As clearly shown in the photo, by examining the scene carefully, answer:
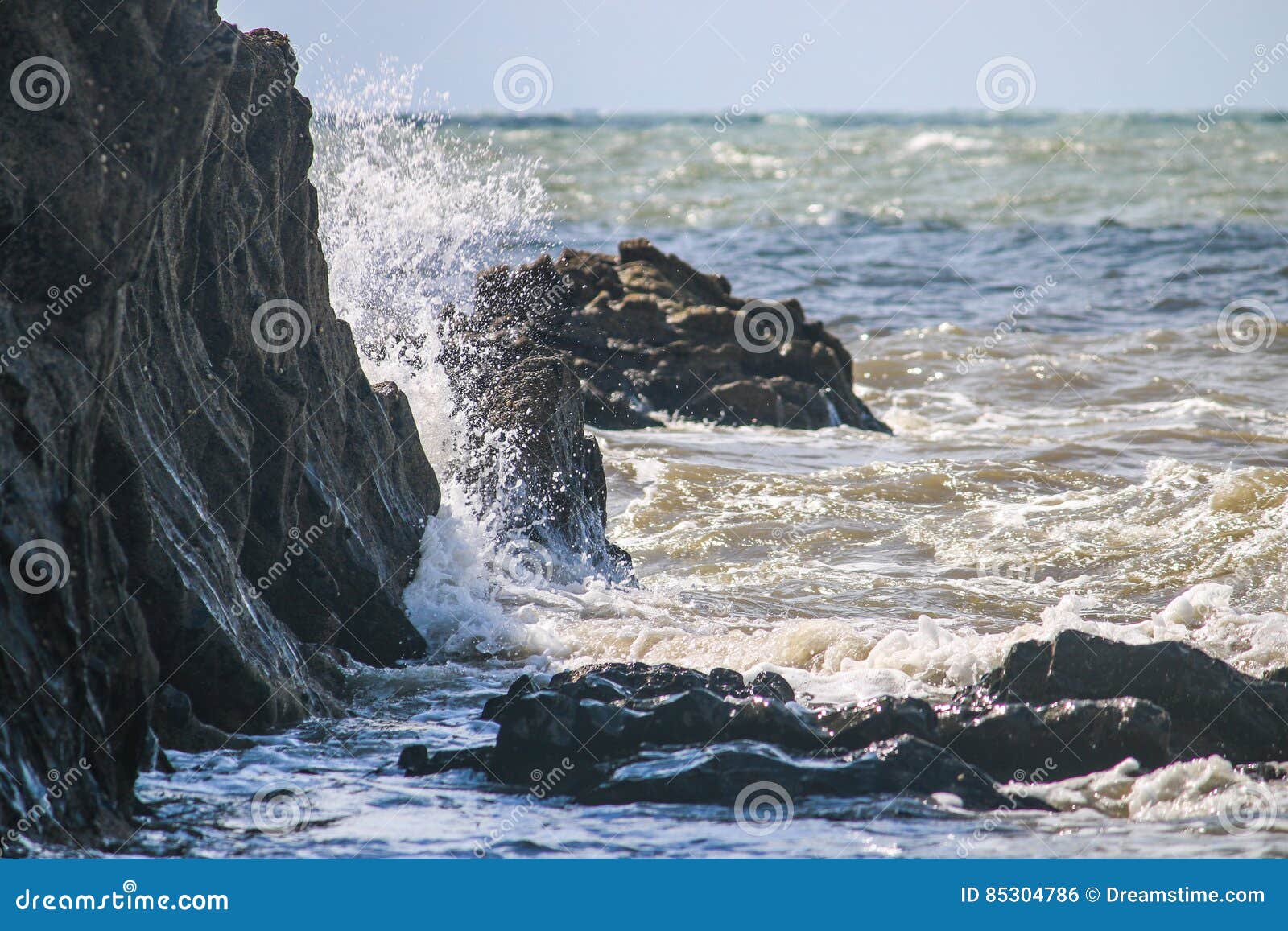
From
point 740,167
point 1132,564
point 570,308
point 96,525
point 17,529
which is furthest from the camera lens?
point 740,167

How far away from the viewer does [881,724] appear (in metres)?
4.82

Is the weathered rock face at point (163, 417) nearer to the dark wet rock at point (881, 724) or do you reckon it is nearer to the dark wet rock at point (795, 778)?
the dark wet rock at point (795, 778)

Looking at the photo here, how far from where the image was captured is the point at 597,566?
8000 mm

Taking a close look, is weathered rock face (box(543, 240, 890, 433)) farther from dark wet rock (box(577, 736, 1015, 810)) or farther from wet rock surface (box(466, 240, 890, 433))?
dark wet rock (box(577, 736, 1015, 810))

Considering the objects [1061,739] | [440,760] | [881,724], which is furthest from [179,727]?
[1061,739]

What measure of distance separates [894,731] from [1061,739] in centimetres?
59

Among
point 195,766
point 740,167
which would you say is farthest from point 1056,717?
point 740,167

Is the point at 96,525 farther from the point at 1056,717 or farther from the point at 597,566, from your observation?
the point at 597,566

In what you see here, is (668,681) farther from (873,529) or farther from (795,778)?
(873,529)

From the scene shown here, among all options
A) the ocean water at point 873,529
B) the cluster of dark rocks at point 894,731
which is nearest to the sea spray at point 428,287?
the ocean water at point 873,529

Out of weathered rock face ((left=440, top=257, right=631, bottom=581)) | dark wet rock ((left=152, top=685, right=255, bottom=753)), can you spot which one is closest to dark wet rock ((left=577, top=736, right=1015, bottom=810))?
dark wet rock ((left=152, top=685, right=255, bottom=753))

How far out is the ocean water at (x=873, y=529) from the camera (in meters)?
4.36

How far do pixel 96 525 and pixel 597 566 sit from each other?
4.01 metres

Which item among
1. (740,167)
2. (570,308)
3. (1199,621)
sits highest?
(740,167)
